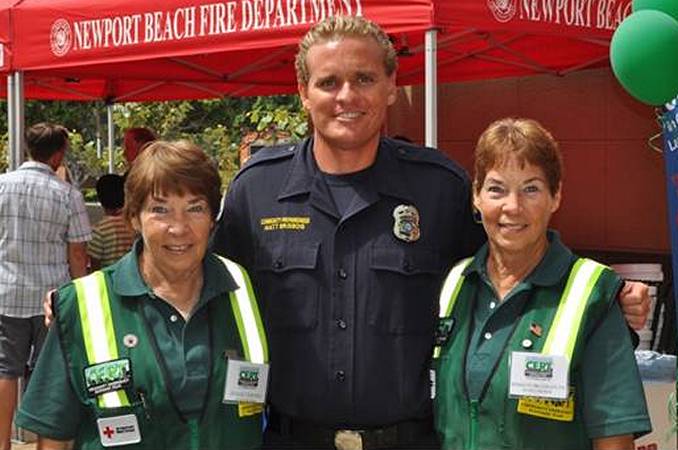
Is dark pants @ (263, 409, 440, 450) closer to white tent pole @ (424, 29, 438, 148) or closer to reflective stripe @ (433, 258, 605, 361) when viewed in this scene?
reflective stripe @ (433, 258, 605, 361)

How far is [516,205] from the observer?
232 centimetres

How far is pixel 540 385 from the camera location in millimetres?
2240

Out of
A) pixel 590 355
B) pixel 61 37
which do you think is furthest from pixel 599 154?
pixel 590 355

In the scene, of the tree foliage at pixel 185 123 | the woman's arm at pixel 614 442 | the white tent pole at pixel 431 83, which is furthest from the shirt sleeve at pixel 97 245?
the tree foliage at pixel 185 123

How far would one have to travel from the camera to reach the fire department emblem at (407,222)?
8.39ft

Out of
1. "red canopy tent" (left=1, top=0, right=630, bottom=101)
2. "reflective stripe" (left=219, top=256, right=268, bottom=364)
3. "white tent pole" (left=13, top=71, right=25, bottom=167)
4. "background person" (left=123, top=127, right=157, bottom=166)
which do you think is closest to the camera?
"reflective stripe" (left=219, top=256, right=268, bottom=364)

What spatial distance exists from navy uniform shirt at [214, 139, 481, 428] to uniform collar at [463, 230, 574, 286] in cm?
16

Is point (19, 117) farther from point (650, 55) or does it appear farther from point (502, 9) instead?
point (650, 55)

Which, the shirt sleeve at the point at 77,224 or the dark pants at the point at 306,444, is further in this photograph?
the shirt sleeve at the point at 77,224

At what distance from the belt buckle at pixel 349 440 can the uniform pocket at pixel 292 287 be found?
10.5 inches

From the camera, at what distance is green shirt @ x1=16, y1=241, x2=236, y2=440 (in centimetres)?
233

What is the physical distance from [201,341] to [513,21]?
273 cm

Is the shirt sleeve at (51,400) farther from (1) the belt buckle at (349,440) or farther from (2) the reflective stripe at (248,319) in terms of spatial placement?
(1) the belt buckle at (349,440)

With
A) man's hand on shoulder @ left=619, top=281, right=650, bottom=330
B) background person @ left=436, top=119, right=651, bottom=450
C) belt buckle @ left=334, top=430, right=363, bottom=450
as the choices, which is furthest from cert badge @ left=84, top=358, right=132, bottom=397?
man's hand on shoulder @ left=619, top=281, right=650, bottom=330
